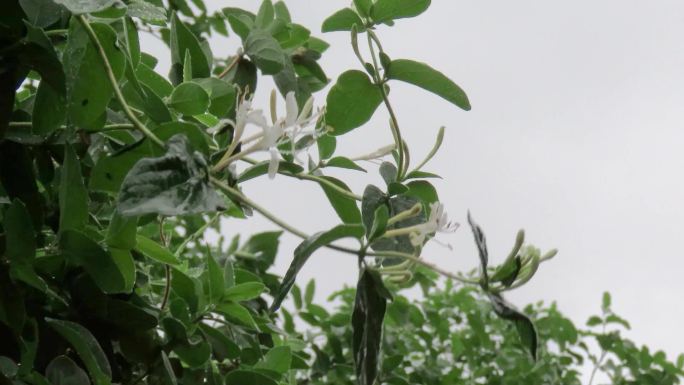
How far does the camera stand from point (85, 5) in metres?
0.38

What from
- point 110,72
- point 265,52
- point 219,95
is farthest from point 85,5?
point 265,52

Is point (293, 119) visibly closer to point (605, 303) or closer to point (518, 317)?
point (518, 317)

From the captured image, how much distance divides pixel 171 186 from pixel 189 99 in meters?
0.13

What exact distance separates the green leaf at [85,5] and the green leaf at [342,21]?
6.8 inches

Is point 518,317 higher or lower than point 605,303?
lower

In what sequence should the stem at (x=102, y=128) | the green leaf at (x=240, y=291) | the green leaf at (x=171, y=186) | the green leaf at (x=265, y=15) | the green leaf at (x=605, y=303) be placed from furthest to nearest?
the green leaf at (x=605, y=303) < the green leaf at (x=265, y=15) < the green leaf at (x=240, y=291) < the stem at (x=102, y=128) < the green leaf at (x=171, y=186)

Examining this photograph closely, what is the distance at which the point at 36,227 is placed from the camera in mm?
453

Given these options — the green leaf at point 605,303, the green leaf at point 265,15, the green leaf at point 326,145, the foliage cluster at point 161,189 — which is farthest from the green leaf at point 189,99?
the green leaf at point 605,303

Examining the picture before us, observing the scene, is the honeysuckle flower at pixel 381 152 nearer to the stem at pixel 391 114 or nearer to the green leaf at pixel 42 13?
the stem at pixel 391 114

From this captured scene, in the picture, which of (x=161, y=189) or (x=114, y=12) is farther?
(x=114, y=12)

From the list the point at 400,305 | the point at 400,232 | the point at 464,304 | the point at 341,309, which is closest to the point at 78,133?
the point at 400,232

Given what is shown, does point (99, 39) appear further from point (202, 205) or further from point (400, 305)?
point (400, 305)

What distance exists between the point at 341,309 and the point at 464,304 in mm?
216

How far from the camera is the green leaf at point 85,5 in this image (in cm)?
A: 38
